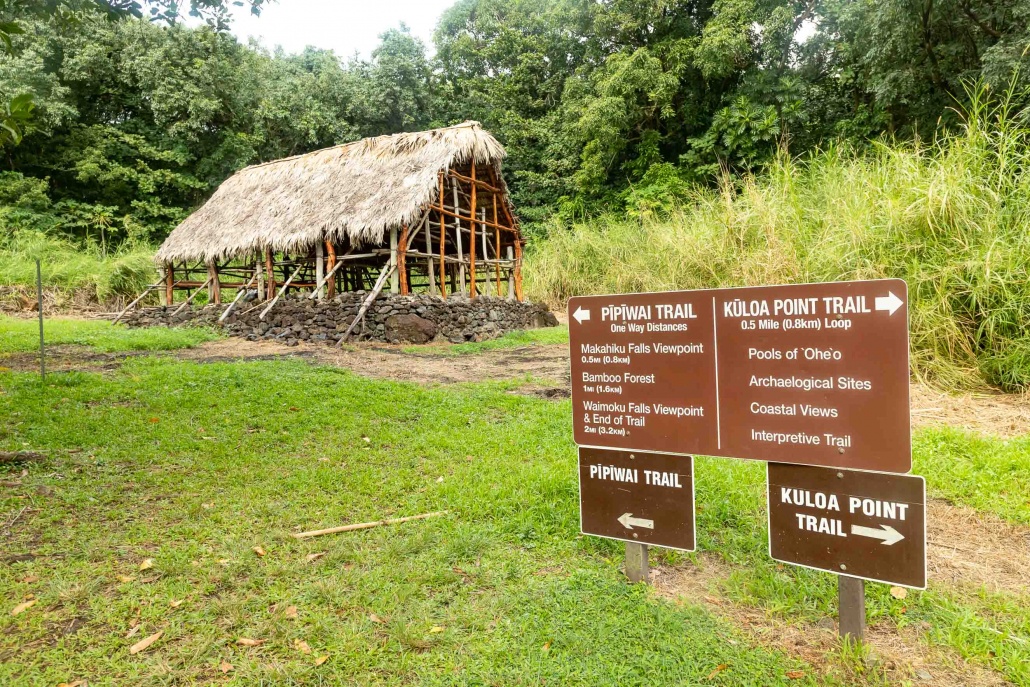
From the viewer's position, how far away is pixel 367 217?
12781mm

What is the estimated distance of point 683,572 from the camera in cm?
310

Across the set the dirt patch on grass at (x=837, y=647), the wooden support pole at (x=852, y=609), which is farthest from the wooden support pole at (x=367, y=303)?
the wooden support pole at (x=852, y=609)

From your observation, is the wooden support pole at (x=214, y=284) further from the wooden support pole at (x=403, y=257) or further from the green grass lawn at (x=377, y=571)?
the green grass lawn at (x=377, y=571)

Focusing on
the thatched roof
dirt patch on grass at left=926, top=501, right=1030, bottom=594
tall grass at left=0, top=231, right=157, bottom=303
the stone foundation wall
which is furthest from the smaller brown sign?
tall grass at left=0, top=231, right=157, bottom=303

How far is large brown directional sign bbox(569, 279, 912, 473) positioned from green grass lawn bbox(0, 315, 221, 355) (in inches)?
415

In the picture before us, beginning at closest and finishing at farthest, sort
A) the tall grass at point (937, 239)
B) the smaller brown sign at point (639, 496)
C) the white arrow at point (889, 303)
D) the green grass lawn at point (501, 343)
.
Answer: the white arrow at point (889, 303) → the smaller brown sign at point (639, 496) → the tall grass at point (937, 239) → the green grass lawn at point (501, 343)

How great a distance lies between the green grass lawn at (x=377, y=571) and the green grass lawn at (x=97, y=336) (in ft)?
19.2

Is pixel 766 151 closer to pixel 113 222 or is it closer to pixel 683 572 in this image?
pixel 683 572

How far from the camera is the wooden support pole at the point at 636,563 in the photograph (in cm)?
292

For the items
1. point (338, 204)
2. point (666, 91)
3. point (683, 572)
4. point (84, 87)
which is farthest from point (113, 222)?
point (683, 572)

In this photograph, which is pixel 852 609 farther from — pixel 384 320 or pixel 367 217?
pixel 367 217

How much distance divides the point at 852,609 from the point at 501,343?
10047mm

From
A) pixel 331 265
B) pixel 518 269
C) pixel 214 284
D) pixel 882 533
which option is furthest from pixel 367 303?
pixel 882 533

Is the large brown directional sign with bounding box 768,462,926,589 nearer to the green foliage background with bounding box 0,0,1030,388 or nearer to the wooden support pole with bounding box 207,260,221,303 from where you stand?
the green foliage background with bounding box 0,0,1030,388
